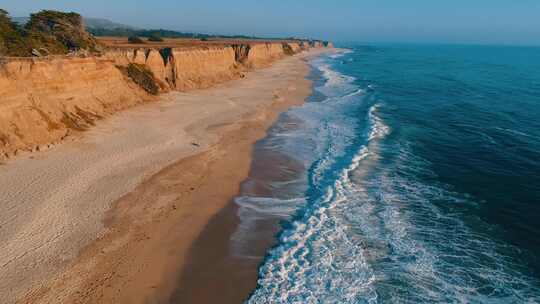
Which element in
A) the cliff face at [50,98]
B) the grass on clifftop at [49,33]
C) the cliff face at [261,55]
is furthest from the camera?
the cliff face at [261,55]

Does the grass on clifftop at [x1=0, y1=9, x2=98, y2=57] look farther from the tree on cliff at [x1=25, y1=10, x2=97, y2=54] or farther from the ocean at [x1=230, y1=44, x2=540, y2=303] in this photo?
the ocean at [x1=230, y1=44, x2=540, y2=303]

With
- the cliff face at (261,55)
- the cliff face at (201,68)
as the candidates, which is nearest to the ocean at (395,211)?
the cliff face at (201,68)

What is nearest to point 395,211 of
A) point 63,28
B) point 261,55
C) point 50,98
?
point 50,98

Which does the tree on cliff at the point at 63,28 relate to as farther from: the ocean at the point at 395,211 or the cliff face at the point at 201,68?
the ocean at the point at 395,211

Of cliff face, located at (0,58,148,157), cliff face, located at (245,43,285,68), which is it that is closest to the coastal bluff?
cliff face, located at (0,58,148,157)

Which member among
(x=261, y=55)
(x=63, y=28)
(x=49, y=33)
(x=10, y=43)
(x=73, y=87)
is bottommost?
(x=261, y=55)

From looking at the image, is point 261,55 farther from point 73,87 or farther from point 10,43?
point 10,43
